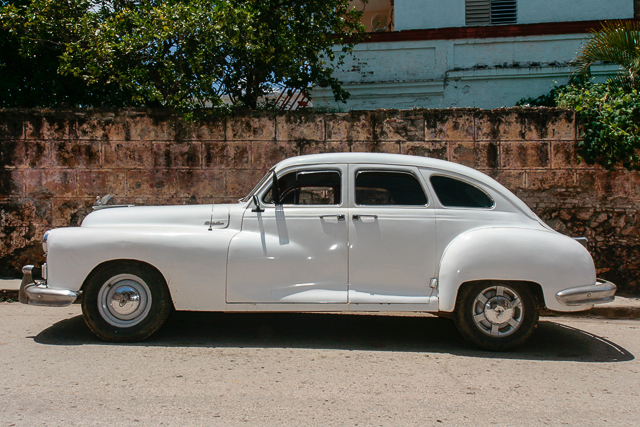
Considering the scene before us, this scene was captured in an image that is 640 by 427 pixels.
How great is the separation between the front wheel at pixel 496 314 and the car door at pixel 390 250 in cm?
36

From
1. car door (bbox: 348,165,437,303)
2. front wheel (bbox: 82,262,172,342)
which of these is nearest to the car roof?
car door (bbox: 348,165,437,303)

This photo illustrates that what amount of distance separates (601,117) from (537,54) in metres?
4.33

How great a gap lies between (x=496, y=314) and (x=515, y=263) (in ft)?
1.59

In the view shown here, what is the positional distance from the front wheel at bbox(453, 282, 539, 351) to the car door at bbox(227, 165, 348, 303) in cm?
108

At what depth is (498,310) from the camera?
4.58 metres

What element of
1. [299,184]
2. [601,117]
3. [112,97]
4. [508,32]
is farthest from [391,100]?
[299,184]

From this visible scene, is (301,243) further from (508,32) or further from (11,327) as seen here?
(508,32)

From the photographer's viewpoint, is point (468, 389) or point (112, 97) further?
point (112, 97)

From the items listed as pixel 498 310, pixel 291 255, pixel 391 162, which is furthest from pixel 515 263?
pixel 291 255

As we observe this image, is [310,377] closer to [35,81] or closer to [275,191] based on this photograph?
[275,191]

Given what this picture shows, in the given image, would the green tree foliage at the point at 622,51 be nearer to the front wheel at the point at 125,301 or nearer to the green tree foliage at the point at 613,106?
the green tree foliage at the point at 613,106

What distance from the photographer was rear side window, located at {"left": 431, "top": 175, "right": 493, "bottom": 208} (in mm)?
4824

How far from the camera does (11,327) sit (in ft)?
17.4

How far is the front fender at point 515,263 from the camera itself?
445 centimetres
